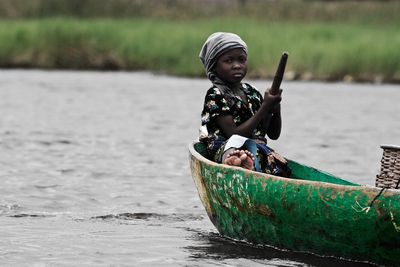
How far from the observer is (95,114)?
21.1 metres

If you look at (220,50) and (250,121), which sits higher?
(220,50)

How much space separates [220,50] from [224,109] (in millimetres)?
428

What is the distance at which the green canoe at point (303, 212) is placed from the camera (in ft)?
22.7

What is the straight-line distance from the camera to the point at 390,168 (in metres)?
7.82

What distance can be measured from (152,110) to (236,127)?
1385 centimetres

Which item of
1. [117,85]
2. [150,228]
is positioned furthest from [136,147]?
[117,85]

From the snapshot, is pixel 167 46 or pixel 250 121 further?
pixel 167 46

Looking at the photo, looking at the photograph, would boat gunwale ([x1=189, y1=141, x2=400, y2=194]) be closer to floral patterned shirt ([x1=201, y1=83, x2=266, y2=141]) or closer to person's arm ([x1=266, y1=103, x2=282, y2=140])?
floral patterned shirt ([x1=201, y1=83, x2=266, y2=141])

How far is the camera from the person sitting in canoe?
824 cm

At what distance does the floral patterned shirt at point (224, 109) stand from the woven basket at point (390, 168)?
1057mm

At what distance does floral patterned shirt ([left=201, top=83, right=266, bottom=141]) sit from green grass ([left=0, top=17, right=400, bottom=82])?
21687 millimetres

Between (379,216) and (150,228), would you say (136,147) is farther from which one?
(379,216)

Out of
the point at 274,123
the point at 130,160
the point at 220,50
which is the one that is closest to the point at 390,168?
the point at 274,123

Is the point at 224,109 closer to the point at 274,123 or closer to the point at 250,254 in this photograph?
the point at 274,123
